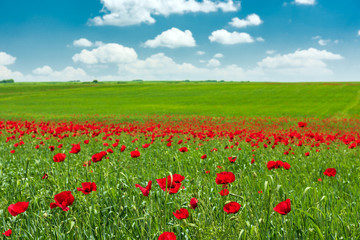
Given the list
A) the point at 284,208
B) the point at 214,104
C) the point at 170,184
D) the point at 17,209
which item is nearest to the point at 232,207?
the point at 284,208

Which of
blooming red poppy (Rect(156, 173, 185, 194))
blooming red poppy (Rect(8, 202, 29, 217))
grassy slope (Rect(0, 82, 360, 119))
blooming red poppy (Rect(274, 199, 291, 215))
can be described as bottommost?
grassy slope (Rect(0, 82, 360, 119))

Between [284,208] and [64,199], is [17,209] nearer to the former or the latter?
[64,199]

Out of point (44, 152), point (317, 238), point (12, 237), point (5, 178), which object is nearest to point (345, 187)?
point (317, 238)

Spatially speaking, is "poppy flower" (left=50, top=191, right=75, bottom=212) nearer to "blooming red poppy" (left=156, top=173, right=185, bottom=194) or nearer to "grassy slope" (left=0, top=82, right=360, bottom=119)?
"blooming red poppy" (left=156, top=173, right=185, bottom=194)

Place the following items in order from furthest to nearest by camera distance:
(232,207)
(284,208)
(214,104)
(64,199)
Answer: (214,104) → (64,199) → (232,207) → (284,208)

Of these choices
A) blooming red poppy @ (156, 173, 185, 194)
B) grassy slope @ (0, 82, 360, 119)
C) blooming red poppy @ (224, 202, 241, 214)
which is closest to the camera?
blooming red poppy @ (224, 202, 241, 214)

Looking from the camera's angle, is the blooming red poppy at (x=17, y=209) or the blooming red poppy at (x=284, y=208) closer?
the blooming red poppy at (x=284, y=208)

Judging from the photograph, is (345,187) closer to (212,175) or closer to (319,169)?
(319,169)

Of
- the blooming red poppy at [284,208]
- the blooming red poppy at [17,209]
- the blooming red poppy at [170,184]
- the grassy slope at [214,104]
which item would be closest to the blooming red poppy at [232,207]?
the blooming red poppy at [284,208]

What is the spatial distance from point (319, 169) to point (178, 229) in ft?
12.4

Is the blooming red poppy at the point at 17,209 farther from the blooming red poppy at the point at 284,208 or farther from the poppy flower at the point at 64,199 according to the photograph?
the blooming red poppy at the point at 284,208

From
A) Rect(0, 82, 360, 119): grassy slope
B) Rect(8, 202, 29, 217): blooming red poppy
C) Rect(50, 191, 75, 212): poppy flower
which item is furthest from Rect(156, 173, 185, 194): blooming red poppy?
Rect(0, 82, 360, 119): grassy slope

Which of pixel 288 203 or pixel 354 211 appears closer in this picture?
pixel 288 203

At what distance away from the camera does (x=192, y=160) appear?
602 centimetres
